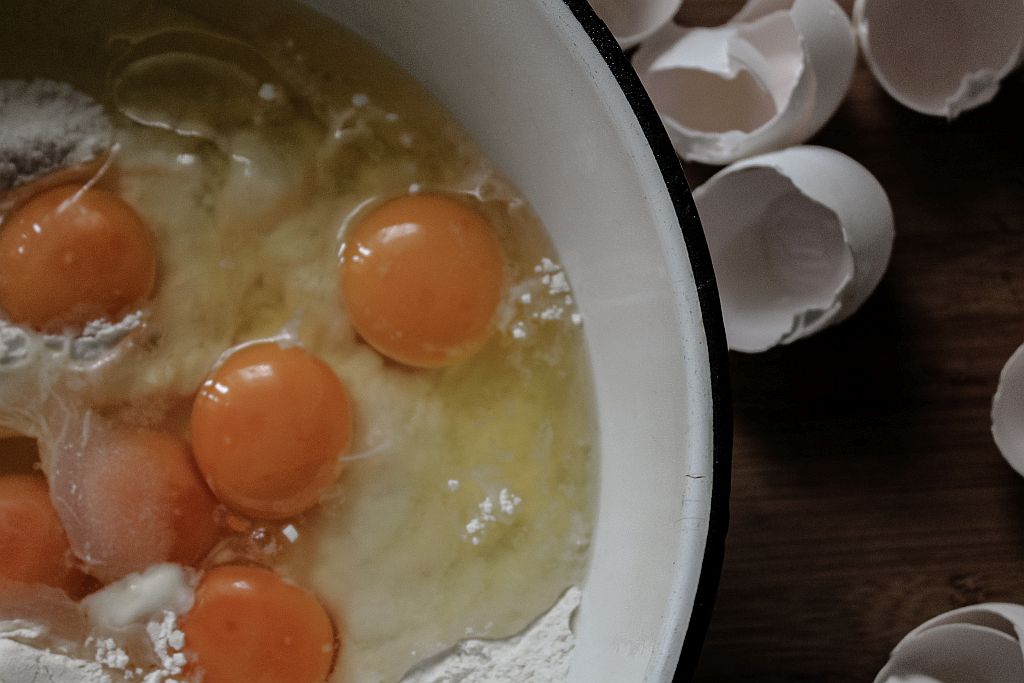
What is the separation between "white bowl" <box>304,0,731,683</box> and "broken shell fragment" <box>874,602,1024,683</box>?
0.39 metres

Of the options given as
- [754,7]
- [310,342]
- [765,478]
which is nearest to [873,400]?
[765,478]

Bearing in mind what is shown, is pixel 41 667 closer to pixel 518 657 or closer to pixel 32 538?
pixel 32 538

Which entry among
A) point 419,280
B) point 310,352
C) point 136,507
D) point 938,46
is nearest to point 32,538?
point 136,507

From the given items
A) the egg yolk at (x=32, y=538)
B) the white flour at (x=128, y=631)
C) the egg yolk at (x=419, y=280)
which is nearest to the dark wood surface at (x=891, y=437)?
the egg yolk at (x=419, y=280)

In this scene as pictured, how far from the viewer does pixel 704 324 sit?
2.89ft

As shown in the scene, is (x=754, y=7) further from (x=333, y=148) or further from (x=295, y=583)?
(x=295, y=583)

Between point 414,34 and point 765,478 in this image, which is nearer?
point 414,34

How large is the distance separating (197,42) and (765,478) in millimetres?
878

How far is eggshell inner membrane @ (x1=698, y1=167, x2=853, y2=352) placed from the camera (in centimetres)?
124

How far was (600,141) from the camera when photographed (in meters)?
0.96

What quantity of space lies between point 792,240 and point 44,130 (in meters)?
0.93

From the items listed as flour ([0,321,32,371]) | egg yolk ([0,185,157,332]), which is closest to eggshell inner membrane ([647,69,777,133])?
egg yolk ([0,185,157,332])

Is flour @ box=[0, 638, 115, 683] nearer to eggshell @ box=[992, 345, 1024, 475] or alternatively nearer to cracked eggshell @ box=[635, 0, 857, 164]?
cracked eggshell @ box=[635, 0, 857, 164]

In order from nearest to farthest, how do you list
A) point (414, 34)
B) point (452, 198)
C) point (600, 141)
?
point (600, 141)
point (414, 34)
point (452, 198)
